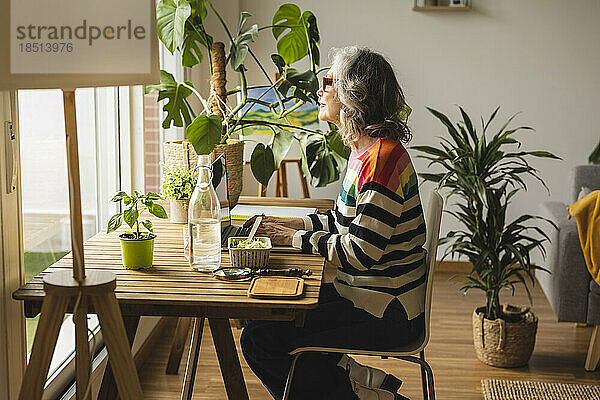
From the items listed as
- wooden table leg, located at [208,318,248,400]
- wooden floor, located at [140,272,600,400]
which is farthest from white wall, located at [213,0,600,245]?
wooden table leg, located at [208,318,248,400]

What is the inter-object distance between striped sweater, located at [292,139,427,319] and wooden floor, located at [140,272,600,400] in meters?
1.01

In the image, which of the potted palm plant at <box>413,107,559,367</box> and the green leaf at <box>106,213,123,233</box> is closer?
the green leaf at <box>106,213,123,233</box>

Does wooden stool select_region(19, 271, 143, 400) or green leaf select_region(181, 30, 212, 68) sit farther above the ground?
green leaf select_region(181, 30, 212, 68)

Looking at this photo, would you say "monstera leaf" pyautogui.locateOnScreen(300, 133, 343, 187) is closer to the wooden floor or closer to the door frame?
the wooden floor

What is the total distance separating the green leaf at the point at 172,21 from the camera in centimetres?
271

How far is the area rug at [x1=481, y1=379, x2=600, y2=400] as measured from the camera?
3127 millimetres

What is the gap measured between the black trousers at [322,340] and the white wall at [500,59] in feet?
9.57

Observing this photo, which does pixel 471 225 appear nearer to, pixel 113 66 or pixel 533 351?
pixel 533 351

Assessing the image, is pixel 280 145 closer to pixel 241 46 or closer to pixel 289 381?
pixel 241 46

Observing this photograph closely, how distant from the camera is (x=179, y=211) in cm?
271

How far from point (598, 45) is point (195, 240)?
3.76m

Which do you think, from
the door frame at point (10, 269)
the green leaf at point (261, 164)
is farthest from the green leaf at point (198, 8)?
the door frame at point (10, 269)

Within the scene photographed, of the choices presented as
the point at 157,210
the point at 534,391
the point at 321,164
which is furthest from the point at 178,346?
the point at 534,391

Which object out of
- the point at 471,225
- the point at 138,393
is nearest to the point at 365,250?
the point at 138,393
